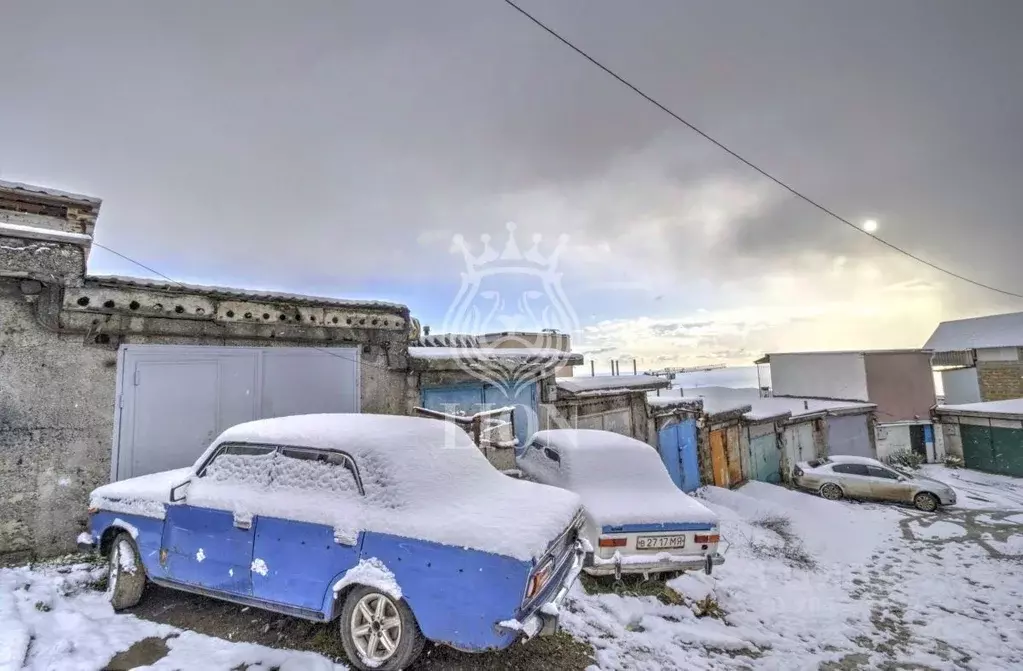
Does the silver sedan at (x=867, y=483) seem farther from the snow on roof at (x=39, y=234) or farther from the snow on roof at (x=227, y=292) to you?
the snow on roof at (x=39, y=234)

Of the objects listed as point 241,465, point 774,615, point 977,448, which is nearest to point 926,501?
point 977,448

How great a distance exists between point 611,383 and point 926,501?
35.1ft

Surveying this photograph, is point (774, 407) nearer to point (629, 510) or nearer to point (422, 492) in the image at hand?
point (629, 510)

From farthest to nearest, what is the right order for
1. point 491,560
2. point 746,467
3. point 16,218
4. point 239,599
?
point 746,467
point 16,218
point 239,599
point 491,560

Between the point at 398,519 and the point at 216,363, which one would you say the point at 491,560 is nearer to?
the point at 398,519

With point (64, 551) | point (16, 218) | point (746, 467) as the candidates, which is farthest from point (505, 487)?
point (746, 467)

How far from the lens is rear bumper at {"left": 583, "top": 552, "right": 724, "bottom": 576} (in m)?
5.05

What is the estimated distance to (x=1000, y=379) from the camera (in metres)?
24.8

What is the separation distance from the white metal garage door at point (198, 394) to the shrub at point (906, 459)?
25292 mm

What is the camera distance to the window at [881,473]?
44.1 feet

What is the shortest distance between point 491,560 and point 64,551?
5727mm

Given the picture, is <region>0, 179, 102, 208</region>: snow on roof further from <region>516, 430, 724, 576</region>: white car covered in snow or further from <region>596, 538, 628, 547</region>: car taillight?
<region>596, 538, 628, 547</region>: car taillight

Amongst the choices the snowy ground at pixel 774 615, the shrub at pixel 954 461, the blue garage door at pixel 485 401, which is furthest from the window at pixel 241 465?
the shrub at pixel 954 461

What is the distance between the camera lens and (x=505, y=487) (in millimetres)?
3975
